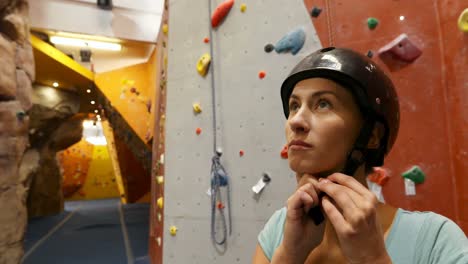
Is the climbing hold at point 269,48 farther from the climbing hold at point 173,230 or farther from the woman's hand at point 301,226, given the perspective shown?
the climbing hold at point 173,230

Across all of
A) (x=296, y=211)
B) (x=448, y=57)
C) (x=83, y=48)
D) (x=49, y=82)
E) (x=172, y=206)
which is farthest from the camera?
(x=49, y=82)

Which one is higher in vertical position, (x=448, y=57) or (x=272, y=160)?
(x=448, y=57)

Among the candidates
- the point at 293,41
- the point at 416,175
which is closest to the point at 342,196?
the point at 416,175

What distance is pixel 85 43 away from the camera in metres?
5.80

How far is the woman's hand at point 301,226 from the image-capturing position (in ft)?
2.39

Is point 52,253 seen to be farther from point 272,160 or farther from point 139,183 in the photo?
point 139,183

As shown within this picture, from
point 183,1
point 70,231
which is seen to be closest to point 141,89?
point 70,231

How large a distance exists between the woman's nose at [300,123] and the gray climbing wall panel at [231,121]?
1.17m

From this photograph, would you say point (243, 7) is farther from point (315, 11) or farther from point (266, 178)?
point (266, 178)

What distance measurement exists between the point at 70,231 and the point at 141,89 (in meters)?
3.14

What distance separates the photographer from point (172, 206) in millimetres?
2506

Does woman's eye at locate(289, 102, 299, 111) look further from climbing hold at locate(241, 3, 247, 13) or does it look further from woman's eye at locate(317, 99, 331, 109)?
climbing hold at locate(241, 3, 247, 13)

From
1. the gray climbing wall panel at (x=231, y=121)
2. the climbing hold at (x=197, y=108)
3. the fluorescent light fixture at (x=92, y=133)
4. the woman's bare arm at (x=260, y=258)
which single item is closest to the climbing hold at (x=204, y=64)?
the gray climbing wall panel at (x=231, y=121)

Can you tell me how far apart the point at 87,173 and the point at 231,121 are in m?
12.9
